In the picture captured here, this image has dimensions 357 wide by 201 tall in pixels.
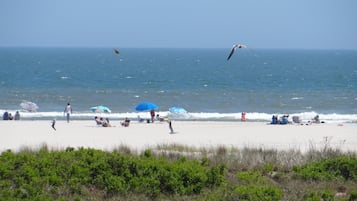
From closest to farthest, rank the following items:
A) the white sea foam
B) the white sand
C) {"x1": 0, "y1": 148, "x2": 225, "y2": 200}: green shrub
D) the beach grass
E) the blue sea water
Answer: the beach grass → {"x1": 0, "y1": 148, "x2": 225, "y2": 200}: green shrub → the white sand → the white sea foam → the blue sea water

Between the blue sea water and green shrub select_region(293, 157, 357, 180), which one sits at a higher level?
the blue sea water

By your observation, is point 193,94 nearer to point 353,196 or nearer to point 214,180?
point 214,180

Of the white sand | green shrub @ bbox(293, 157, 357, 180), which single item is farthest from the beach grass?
the white sand

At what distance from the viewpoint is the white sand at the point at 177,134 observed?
2500 centimetres

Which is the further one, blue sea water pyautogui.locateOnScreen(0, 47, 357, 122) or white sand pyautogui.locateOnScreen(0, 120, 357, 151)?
blue sea water pyautogui.locateOnScreen(0, 47, 357, 122)

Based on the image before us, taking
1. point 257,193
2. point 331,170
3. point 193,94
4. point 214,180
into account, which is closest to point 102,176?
point 214,180

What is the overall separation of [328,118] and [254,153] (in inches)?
1053

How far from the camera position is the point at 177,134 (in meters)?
29.3

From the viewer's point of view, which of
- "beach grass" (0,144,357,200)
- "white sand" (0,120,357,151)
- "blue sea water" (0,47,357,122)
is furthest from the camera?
"blue sea water" (0,47,357,122)

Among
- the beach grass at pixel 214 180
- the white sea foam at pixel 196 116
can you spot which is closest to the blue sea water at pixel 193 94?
the white sea foam at pixel 196 116

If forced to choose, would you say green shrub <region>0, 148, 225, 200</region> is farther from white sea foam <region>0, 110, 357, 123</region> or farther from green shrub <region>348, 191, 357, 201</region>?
white sea foam <region>0, 110, 357, 123</region>

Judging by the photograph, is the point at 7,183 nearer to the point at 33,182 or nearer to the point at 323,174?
the point at 33,182

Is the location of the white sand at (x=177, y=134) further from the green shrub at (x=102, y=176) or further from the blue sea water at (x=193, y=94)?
the green shrub at (x=102, y=176)

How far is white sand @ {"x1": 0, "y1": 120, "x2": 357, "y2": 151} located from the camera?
25.0 m
